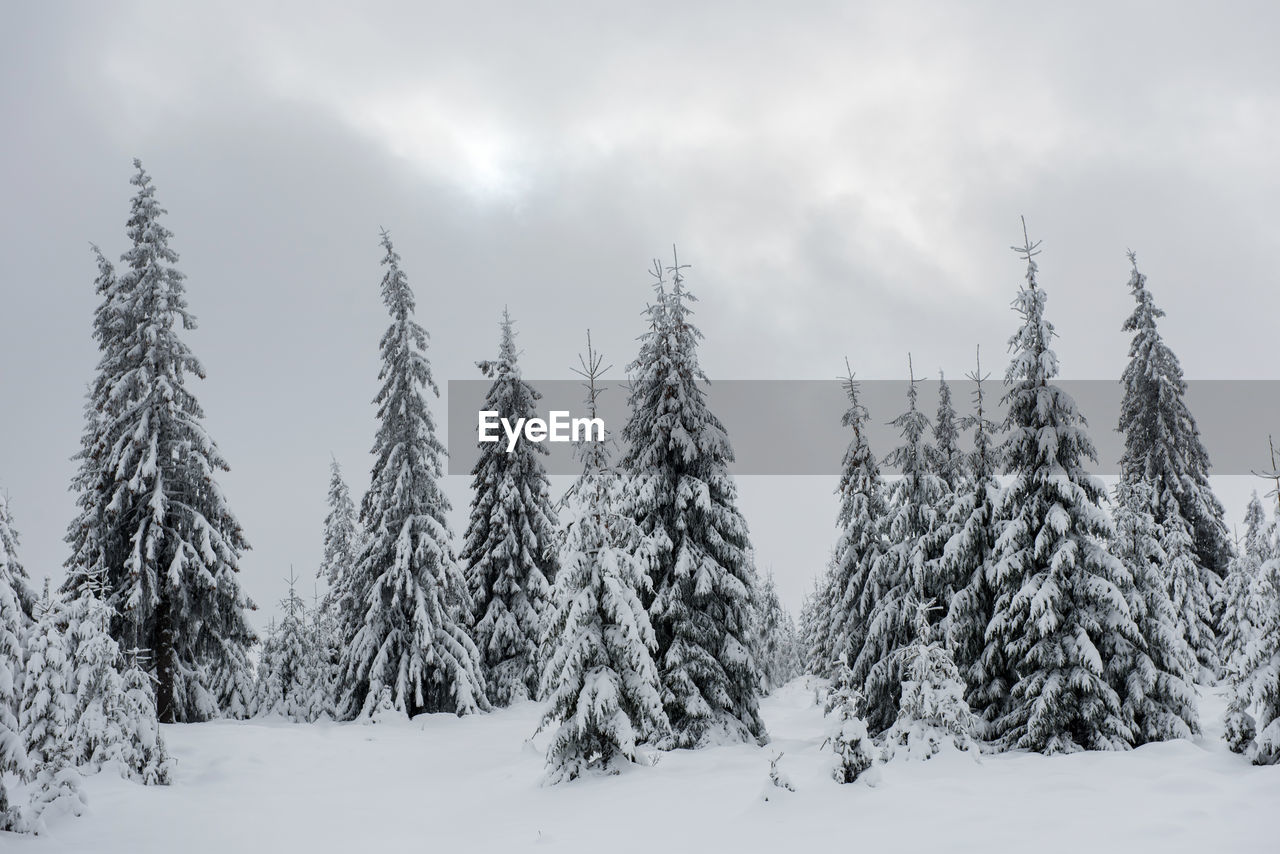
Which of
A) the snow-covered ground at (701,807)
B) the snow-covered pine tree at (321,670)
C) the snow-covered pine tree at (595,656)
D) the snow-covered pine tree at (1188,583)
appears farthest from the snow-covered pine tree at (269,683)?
the snow-covered pine tree at (1188,583)

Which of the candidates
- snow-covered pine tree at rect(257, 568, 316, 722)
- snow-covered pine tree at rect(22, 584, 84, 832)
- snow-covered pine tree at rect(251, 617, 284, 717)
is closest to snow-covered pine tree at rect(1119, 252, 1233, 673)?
snow-covered pine tree at rect(22, 584, 84, 832)

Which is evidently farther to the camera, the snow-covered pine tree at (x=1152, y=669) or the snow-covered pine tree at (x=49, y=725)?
the snow-covered pine tree at (x=1152, y=669)

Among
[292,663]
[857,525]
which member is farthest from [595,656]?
[292,663]

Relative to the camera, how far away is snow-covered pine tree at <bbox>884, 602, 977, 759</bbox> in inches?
565

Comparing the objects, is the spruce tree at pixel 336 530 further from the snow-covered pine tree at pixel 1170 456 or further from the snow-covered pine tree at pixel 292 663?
the snow-covered pine tree at pixel 1170 456

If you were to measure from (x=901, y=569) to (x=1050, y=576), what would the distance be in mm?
6492

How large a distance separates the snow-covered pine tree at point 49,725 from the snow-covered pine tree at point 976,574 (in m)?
17.1

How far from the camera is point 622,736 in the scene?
48.5 feet

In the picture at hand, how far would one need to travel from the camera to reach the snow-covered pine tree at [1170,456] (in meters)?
29.4

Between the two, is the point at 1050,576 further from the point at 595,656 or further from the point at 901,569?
the point at 595,656

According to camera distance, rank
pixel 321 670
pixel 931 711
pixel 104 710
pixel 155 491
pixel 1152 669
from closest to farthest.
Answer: pixel 931 711 < pixel 104 710 < pixel 1152 669 < pixel 155 491 < pixel 321 670

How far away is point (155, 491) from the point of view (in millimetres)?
21797

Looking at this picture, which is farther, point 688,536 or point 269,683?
point 269,683

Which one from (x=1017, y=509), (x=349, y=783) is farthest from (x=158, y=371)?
(x=1017, y=509)
